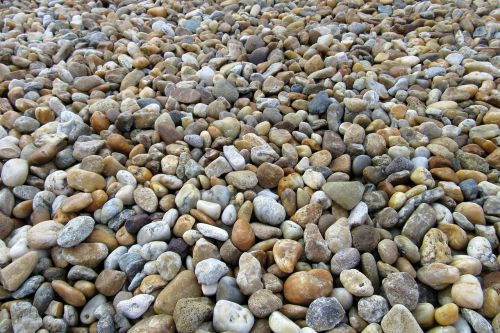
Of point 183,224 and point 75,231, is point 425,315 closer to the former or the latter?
point 183,224

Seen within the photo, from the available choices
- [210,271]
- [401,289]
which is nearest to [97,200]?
[210,271]

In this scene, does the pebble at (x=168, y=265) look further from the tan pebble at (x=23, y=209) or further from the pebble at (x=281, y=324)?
the tan pebble at (x=23, y=209)

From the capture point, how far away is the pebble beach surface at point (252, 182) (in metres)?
1.06

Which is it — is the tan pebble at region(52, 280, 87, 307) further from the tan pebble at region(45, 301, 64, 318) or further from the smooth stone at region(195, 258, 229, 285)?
the smooth stone at region(195, 258, 229, 285)

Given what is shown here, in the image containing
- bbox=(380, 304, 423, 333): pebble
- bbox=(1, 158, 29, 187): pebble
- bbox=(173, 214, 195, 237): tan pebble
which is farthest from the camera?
bbox=(1, 158, 29, 187): pebble

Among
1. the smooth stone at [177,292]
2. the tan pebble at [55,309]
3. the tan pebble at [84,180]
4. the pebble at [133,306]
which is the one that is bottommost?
the tan pebble at [55,309]

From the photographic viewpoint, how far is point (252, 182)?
4.40ft

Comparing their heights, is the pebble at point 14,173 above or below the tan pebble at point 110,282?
above

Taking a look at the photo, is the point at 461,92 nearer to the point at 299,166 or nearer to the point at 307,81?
the point at 307,81

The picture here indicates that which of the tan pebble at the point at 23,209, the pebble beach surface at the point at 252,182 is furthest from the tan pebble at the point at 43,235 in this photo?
the tan pebble at the point at 23,209

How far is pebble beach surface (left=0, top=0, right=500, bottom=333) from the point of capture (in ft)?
3.47

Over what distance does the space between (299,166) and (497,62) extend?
1191 mm

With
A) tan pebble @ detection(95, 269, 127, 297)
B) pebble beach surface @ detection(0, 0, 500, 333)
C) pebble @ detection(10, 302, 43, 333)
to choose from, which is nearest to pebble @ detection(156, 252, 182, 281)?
pebble beach surface @ detection(0, 0, 500, 333)

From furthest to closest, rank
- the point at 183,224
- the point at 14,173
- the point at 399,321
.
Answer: the point at 14,173 → the point at 183,224 → the point at 399,321
